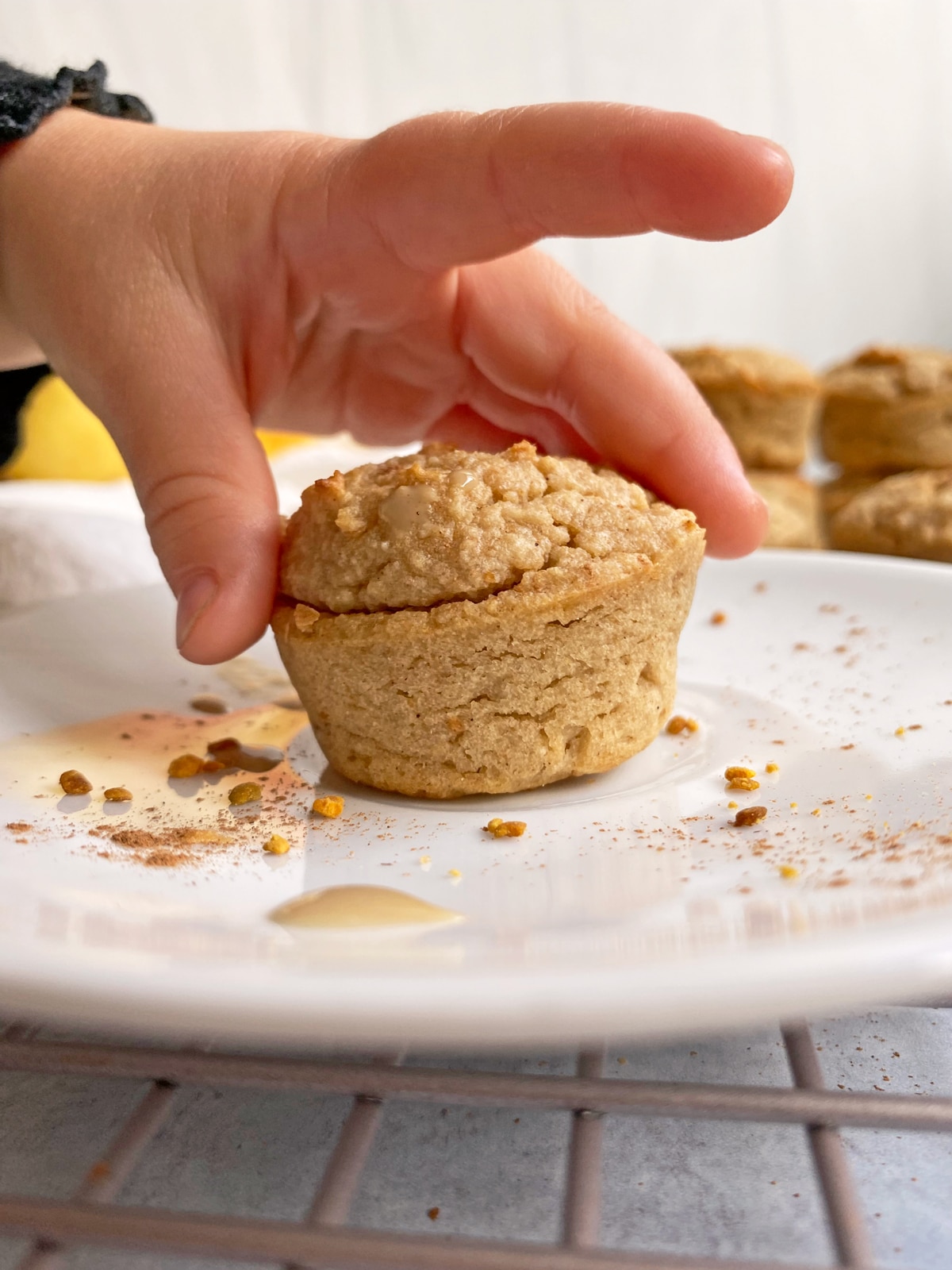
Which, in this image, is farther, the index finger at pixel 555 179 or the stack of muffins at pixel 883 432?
the stack of muffins at pixel 883 432

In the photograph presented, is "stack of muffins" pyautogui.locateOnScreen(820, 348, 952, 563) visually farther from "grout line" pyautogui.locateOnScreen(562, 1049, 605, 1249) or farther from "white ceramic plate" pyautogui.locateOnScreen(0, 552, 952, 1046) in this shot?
"grout line" pyautogui.locateOnScreen(562, 1049, 605, 1249)

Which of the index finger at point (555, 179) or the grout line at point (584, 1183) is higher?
the index finger at point (555, 179)

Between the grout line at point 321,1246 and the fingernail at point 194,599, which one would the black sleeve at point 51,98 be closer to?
the fingernail at point 194,599

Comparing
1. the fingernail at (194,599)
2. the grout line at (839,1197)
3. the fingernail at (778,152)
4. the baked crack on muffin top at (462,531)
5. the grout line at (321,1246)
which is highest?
the fingernail at (778,152)

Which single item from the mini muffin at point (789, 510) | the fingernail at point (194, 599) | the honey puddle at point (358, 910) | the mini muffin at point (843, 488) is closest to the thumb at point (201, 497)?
the fingernail at point (194, 599)

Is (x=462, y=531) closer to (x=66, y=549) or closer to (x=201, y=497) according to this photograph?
(x=201, y=497)
